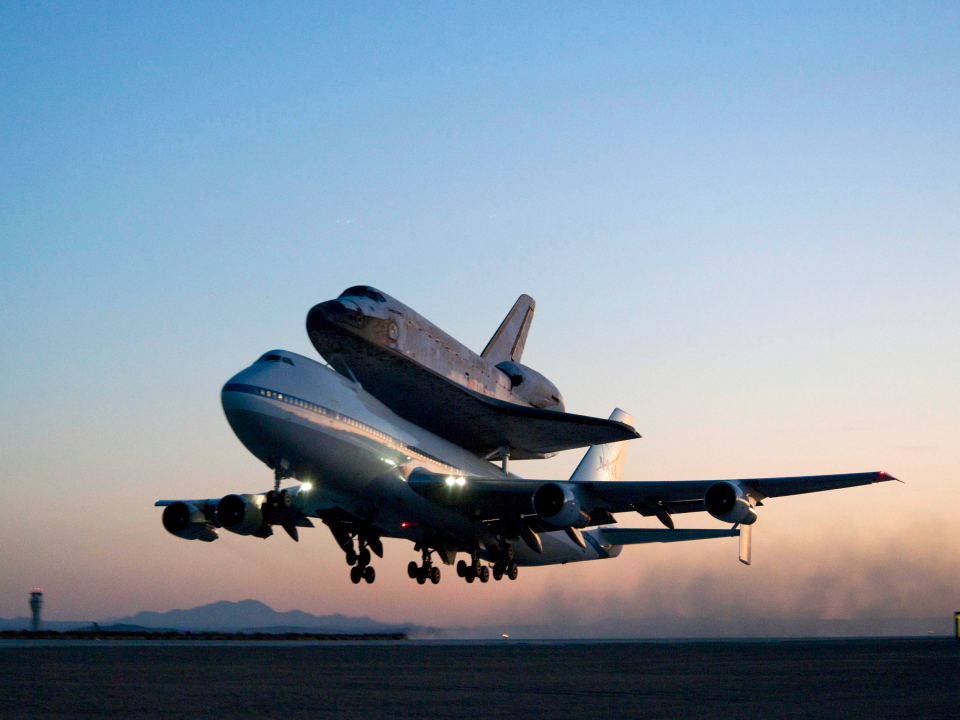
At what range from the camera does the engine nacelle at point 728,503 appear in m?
34.4

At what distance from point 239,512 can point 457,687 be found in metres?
25.6

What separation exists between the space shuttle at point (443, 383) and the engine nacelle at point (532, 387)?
6 centimetres

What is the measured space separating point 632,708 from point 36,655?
17241 mm

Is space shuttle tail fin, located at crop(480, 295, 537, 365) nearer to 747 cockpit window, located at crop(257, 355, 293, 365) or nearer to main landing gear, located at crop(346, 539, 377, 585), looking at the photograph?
main landing gear, located at crop(346, 539, 377, 585)

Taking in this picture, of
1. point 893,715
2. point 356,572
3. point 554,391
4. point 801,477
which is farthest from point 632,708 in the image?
point 554,391

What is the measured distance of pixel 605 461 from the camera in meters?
57.2

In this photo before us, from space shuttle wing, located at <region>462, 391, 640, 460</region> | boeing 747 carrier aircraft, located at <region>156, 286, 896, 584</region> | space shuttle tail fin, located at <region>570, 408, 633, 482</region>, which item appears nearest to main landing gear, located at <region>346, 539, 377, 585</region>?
boeing 747 carrier aircraft, located at <region>156, 286, 896, 584</region>

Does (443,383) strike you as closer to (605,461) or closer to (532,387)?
(532,387)

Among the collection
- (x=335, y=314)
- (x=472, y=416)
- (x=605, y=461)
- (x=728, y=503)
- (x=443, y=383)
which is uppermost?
(x=335, y=314)

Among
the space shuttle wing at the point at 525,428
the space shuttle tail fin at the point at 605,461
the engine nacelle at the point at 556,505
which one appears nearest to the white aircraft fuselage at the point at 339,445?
the engine nacelle at the point at 556,505

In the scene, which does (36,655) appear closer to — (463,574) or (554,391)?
(463,574)

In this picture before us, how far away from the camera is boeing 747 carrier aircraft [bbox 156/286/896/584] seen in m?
32.4

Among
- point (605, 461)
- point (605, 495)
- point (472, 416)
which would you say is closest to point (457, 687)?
point (605, 495)

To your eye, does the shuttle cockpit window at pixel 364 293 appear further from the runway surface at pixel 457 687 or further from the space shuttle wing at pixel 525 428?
the runway surface at pixel 457 687
